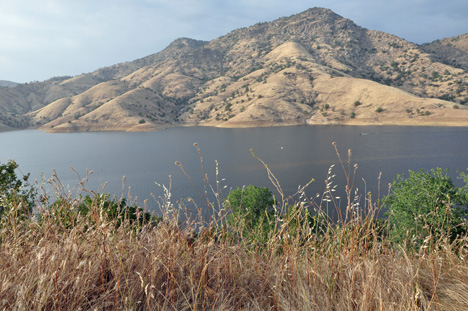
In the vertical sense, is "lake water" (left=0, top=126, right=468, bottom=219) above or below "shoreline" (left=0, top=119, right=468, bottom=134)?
below

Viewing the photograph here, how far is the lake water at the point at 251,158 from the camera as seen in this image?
165 feet

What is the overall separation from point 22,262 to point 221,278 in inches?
84.5

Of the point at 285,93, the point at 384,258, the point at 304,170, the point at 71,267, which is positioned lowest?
the point at 304,170

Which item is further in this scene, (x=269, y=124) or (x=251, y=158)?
(x=269, y=124)

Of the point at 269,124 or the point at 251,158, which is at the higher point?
the point at 269,124

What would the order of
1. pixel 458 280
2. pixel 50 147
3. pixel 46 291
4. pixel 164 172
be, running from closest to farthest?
pixel 46 291 < pixel 458 280 < pixel 164 172 < pixel 50 147

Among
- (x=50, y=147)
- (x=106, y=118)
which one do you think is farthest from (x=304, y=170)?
(x=106, y=118)

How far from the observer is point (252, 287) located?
296 cm

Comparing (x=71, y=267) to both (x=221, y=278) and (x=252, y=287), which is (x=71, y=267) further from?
(x=252, y=287)

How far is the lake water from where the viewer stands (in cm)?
5025

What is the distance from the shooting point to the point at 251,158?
2702 inches

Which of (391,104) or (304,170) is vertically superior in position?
(391,104)

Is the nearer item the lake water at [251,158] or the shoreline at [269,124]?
the lake water at [251,158]

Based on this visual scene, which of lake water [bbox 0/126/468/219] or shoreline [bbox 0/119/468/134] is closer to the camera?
lake water [bbox 0/126/468/219]
